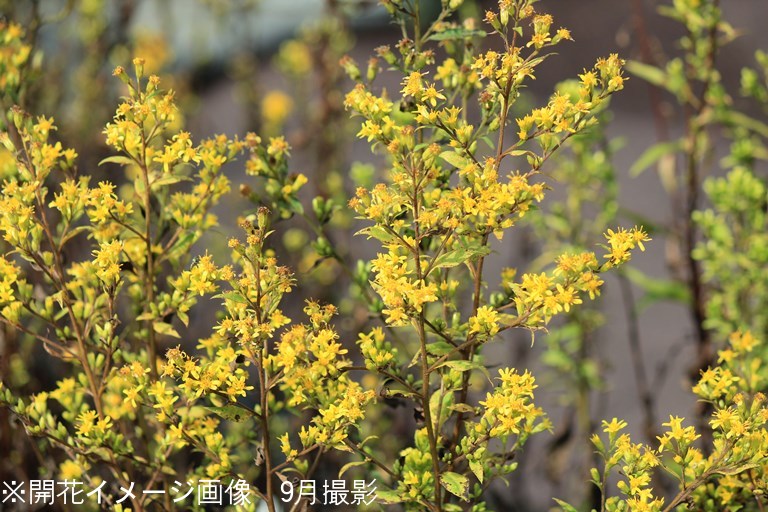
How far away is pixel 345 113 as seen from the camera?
278cm

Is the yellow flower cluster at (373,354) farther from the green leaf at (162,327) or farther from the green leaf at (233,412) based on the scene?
the green leaf at (162,327)

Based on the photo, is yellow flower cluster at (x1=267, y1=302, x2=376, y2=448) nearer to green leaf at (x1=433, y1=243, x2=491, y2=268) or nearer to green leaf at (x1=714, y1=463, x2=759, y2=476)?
green leaf at (x1=433, y1=243, x2=491, y2=268)

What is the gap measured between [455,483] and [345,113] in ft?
6.32

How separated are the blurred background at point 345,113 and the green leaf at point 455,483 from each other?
47 centimetres

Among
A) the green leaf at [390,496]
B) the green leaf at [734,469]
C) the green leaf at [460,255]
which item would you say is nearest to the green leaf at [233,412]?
the green leaf at [390,496]

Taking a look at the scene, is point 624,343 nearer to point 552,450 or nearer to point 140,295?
point 552,450

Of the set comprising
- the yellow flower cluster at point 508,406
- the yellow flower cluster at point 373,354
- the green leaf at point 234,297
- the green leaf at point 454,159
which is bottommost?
the yellow flower cluster at point 508,406

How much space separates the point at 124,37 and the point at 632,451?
2.16 metres

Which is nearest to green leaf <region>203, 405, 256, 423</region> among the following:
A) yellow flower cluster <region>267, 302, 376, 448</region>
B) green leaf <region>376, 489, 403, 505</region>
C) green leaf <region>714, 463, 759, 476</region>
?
yellow flower cluster <region>267, 302, 376, 448</region>

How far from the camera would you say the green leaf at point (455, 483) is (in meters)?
0.97

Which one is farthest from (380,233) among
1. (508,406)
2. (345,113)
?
(345,113)

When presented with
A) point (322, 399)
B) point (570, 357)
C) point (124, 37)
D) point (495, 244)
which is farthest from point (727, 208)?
point (124, 37)

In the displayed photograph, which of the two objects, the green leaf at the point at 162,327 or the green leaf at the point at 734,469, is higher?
the green leaf at the point at 162,327

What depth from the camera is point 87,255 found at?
287 cm
